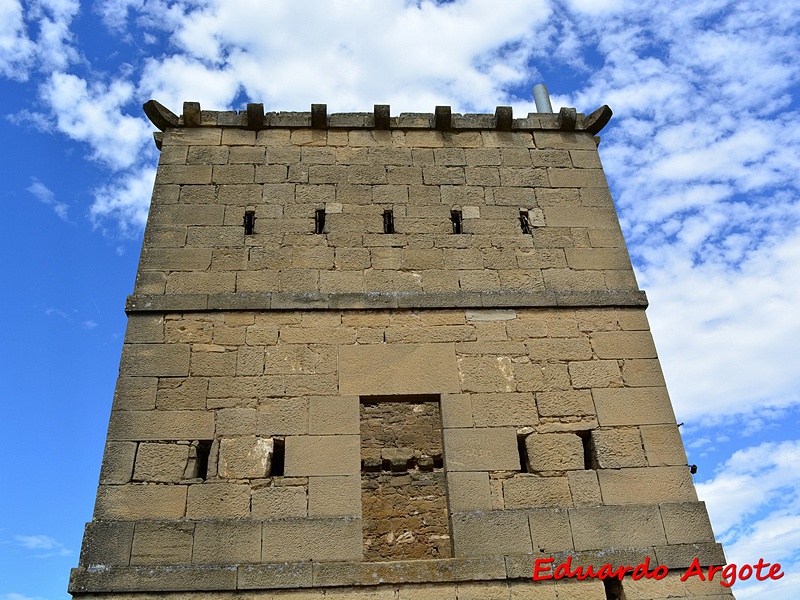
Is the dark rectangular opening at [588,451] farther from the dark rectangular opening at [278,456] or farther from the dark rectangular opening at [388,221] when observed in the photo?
the dark rectangular opening at [388,221]

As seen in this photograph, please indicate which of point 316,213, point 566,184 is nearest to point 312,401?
point 316,213

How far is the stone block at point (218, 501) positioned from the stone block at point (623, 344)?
11.1ft

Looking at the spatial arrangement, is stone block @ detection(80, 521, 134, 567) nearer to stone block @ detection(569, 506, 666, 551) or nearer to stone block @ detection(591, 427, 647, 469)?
stone block @ detection(569, 506, 666, 551)

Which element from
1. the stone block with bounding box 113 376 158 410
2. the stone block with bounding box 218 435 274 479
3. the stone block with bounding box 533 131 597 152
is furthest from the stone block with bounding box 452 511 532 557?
the stone block with bounding box 533 131 597 152

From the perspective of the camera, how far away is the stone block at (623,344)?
5.83 m

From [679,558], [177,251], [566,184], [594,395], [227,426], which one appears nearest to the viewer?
[679,558]

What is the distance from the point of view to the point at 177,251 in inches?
240

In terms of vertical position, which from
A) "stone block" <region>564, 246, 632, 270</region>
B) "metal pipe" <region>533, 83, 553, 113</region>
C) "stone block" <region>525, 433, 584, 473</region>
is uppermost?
"metal pipe" <region>533, 83, 553, 113</region>

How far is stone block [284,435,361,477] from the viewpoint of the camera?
5.08m

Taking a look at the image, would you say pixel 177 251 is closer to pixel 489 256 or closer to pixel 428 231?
pixel 428 231

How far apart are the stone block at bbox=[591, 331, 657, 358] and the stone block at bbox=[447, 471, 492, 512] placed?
66.7 inches

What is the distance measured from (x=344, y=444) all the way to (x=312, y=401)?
0.48m

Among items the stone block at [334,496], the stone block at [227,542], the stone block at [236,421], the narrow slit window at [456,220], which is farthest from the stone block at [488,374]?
the stone block at [227,542]

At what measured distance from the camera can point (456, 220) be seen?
657 cm
